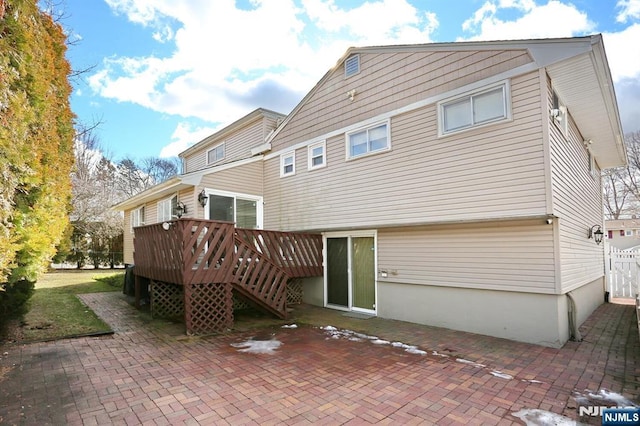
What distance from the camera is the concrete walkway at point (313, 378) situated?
11.9ft

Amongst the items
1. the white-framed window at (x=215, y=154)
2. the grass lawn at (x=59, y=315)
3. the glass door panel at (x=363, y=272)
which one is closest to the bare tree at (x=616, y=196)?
the glass door panel at (x=363, y=272)

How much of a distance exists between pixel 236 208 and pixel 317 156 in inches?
123

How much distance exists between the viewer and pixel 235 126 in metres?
14.1

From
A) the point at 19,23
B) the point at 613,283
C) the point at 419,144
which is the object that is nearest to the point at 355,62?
the point at 419,144

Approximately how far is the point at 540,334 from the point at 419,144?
463 centimetres

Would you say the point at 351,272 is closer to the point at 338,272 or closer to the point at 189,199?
the point at 338,272

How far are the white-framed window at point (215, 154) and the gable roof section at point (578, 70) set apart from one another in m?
7.29

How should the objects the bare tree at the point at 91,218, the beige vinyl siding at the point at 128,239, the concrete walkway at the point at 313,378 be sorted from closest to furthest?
the concrete walkway at the point at 313,378, the beige vinyl siding at the point at 128,239, the bare tree at the point at 91,218

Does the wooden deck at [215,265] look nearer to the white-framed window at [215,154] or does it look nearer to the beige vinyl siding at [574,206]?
the beige vinyl siding at [574,206]

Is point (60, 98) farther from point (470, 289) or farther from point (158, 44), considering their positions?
point (470, 289)

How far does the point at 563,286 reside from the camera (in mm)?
6238

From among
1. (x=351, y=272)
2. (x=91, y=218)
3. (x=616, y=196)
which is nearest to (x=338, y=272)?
(x=351, y=272)

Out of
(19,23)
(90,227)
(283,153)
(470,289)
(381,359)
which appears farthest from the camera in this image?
(90,227)

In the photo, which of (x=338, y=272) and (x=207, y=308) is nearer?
(x=207, y=308)
